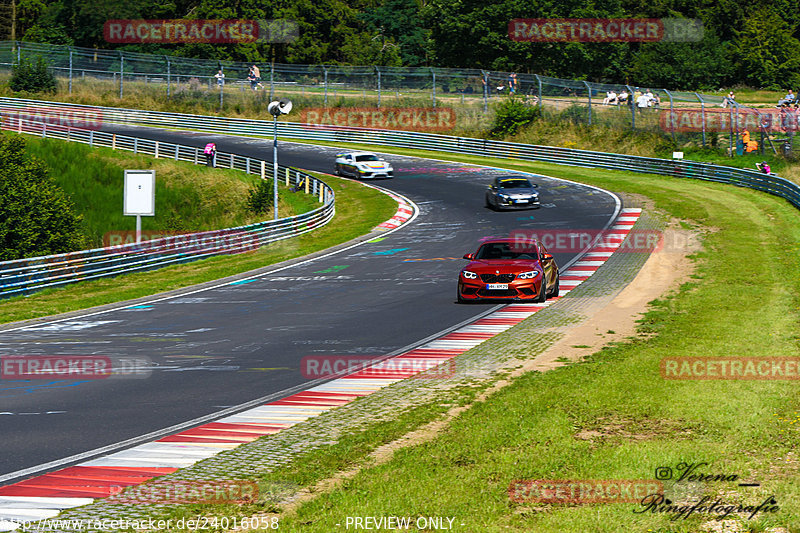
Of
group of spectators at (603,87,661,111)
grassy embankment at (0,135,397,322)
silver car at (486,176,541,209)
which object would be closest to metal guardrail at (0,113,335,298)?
grassy embankment at (0,135,397,322)

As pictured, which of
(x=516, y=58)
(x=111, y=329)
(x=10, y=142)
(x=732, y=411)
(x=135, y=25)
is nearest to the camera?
(x=732, y=411)

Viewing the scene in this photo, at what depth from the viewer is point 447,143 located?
60406mm

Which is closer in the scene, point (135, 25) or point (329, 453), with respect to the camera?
point (329, 453)

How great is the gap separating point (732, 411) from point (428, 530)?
4984 millimetres

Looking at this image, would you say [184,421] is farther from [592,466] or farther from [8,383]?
[592,466]

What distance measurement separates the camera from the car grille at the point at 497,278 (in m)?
19.6

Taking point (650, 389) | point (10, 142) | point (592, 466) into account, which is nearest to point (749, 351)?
point (650, 389)

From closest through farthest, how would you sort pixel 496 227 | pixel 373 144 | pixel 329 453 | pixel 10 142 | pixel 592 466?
pixel 592 466 < pixel 329 453 < pixel 496 227 < pixel 10 142 < pixel 373 144

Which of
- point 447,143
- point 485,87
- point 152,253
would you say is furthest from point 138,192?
point 485,87

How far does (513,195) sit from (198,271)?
1456 centimetres

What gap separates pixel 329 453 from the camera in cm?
924

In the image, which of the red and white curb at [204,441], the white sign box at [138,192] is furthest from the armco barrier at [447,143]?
the red and white curb at [204,441]

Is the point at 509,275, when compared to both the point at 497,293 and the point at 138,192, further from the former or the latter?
the point at 138,192

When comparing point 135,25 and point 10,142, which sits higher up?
point 135,25
